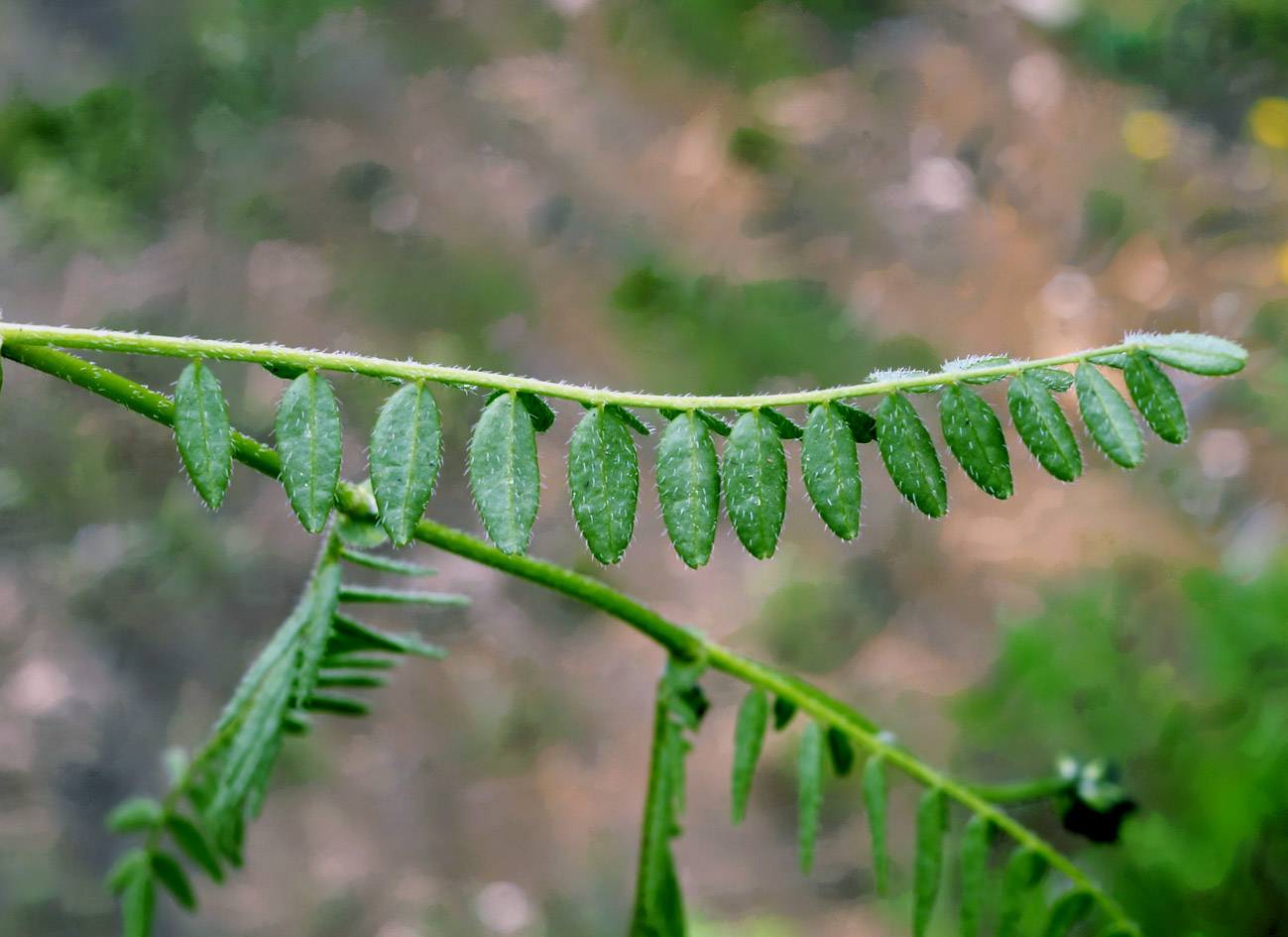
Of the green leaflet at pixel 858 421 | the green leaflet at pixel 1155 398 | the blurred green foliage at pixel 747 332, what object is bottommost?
the green leaflet at pixel 858 421

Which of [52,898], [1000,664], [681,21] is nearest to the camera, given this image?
[52,898]

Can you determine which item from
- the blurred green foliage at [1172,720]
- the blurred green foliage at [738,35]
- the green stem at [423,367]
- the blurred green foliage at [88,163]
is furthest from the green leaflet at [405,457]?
the blurred green foliage at [738,35]

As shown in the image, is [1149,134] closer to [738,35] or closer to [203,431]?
[738,35]

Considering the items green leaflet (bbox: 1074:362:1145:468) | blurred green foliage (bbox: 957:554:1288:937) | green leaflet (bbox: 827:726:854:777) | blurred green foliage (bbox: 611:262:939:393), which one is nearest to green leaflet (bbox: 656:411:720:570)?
green leaflet (bbox: 1074:362:1145:468)

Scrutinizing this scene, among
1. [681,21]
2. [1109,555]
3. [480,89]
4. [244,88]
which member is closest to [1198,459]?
[1109,555]

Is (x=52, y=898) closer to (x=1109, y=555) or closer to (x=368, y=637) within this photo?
(x=368, y=637)

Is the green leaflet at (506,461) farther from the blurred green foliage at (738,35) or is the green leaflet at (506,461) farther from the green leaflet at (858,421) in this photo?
the blurred green foliage at (738,35)

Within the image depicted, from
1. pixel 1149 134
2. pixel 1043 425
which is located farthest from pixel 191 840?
pixel 1149 134
